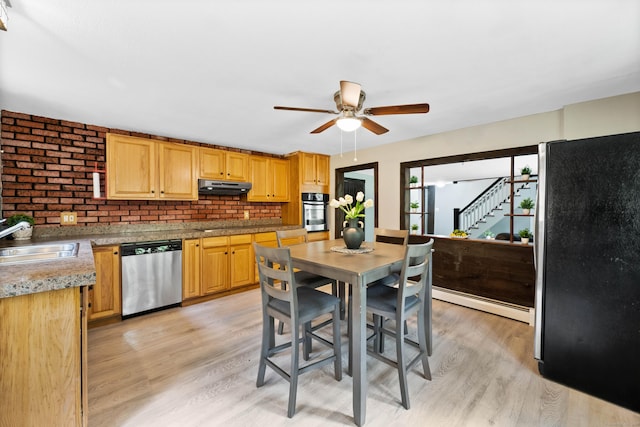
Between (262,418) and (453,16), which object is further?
(262,418)

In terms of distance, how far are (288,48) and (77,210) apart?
3023 millimetres

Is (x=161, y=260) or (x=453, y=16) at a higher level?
(x=453, y=16)

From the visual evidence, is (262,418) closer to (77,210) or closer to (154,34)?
(154,34)

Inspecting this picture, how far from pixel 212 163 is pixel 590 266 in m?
3.99

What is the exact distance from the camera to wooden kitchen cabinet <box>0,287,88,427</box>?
111 cm

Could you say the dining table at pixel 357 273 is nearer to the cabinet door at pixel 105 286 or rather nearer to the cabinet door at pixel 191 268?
the cabinet door at pixel 191 268

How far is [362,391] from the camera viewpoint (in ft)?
4.97

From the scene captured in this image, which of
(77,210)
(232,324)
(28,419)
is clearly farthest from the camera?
(77,210)

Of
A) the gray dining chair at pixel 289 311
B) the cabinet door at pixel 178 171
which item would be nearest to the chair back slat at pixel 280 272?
the gray dining chair at pixel 289 311

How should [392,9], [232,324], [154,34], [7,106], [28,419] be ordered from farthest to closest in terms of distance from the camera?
[232,324] → [7,106] → [154,34] → [392,9] → [28,419]

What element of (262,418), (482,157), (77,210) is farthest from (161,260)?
(482,157)

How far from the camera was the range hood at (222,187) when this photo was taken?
3.68 m

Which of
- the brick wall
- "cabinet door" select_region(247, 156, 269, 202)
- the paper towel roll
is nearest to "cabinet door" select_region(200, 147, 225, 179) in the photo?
"cabinet door" select_region(247, 156, 269, 202)

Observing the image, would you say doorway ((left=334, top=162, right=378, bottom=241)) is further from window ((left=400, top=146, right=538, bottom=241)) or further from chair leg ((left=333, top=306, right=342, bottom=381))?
chair leg ((left=333, top=306, right=342, bottom=381))
